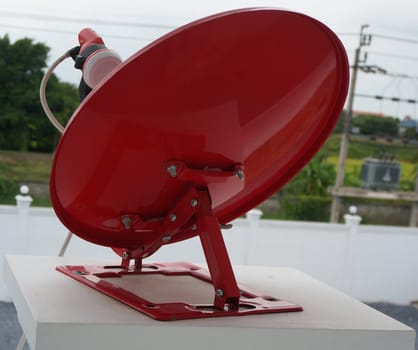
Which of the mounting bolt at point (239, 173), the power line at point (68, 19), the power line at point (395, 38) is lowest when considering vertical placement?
the mounting bolt at point (239, 173)

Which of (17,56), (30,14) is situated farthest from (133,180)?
(30,14)

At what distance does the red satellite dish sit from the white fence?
Result: 3122 millimetres

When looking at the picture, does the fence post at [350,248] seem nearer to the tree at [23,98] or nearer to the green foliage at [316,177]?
the tree at [23,98]

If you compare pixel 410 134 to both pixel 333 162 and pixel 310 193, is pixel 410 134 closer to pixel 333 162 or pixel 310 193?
pixel 333 162

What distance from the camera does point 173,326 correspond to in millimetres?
830

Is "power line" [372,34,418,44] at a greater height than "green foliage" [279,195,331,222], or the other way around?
"power line" [372,34,418,44]

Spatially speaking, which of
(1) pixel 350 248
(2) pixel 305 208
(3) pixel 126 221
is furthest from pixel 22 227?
(2) pixel 305 208

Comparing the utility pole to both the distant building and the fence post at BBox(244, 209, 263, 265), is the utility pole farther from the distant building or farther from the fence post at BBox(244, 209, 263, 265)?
the fence post at BBox(244, 209, 263, 265)

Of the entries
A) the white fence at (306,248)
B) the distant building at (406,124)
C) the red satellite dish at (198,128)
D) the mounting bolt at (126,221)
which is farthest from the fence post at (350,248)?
the distant building at (406,124)

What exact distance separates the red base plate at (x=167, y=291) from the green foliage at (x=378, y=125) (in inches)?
344

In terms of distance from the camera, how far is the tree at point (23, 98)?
26.0 feet

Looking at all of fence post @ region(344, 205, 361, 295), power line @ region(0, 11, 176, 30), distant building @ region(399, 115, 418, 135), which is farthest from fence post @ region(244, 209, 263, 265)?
distant building @ region(399, 115, 418, 135)

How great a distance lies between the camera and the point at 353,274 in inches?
191

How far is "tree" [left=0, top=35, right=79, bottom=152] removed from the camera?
7.92m
